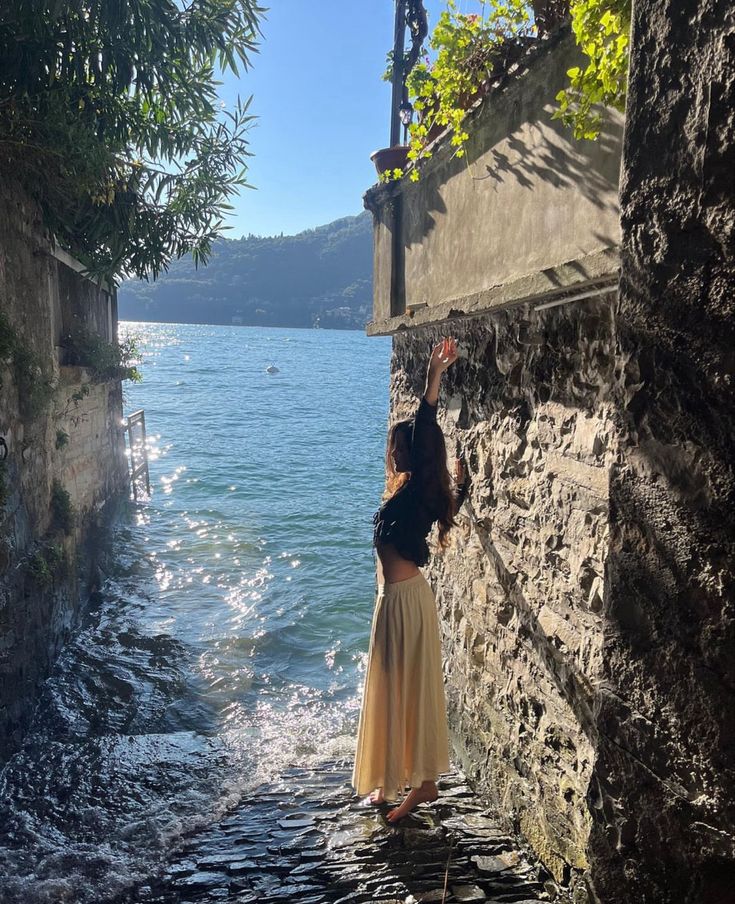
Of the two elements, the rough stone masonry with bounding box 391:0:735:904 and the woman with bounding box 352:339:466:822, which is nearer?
the rough stone masonry with bounding box 391:0:735:904

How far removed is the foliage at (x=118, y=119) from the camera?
19.5ft

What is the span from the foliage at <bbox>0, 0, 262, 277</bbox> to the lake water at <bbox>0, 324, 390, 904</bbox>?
5123mm

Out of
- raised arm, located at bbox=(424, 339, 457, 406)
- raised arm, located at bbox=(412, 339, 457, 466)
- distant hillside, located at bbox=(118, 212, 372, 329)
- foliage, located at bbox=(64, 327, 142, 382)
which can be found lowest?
raised arm, located at bbox=(412, 339, 457, 466)

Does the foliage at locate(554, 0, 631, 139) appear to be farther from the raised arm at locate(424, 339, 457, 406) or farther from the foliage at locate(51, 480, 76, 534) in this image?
the foliage at locate(51, 480, 76, 534)

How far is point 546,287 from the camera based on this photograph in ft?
9.93

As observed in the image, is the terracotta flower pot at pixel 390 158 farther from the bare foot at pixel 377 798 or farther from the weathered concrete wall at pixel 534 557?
the bare foot at pixel 377 798

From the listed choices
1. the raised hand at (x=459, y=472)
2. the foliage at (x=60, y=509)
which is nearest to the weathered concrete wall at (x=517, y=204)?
the raised hand at (x=459, y=472)

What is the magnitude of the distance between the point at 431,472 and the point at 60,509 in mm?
5863

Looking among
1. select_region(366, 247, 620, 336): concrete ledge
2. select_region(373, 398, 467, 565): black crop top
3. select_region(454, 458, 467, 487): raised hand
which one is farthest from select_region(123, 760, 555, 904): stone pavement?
select_region(366, 247, 620, 336): concrete ledge

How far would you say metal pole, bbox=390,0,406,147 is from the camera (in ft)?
20.8

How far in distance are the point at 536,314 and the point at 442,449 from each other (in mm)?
860

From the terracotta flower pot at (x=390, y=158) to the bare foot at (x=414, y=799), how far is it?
4.85m

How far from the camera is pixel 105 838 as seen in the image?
14.6 feet

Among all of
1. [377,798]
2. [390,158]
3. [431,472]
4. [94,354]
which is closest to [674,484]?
[431,472]
